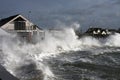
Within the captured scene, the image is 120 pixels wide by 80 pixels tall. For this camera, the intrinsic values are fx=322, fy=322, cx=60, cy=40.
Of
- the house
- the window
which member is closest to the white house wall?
the house

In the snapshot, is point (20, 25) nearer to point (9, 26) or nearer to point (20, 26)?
point (20, 26)

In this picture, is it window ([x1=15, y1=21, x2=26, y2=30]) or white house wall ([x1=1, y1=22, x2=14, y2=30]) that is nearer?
white house wall ([x1=1, y1=22, x2=14, y2=30])

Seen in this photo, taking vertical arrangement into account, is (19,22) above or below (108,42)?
above

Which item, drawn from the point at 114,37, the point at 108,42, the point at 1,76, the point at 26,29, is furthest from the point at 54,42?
Result: the point at 1,76

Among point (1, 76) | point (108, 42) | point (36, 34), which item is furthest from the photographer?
point (108, 42)

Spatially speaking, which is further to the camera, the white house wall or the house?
the house

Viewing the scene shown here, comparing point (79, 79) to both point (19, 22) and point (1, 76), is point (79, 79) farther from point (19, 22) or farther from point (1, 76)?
point (19, 22)

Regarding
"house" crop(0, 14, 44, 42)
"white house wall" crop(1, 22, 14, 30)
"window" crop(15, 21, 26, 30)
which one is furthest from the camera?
"window" crop(15, 21, 26, 30)

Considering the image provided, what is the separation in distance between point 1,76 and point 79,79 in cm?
929

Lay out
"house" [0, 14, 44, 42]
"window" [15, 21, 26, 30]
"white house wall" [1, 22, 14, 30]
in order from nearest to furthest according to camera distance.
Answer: "white house wall" [1, 22, 14, 30]
"house" [0, 14, 44, 42]
"window" [15, 21, 26, 30]

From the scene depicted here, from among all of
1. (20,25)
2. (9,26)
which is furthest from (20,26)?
(9,26)

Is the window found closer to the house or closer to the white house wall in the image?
the house

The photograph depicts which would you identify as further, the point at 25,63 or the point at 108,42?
the point at 108,42

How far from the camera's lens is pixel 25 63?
2127 cm
